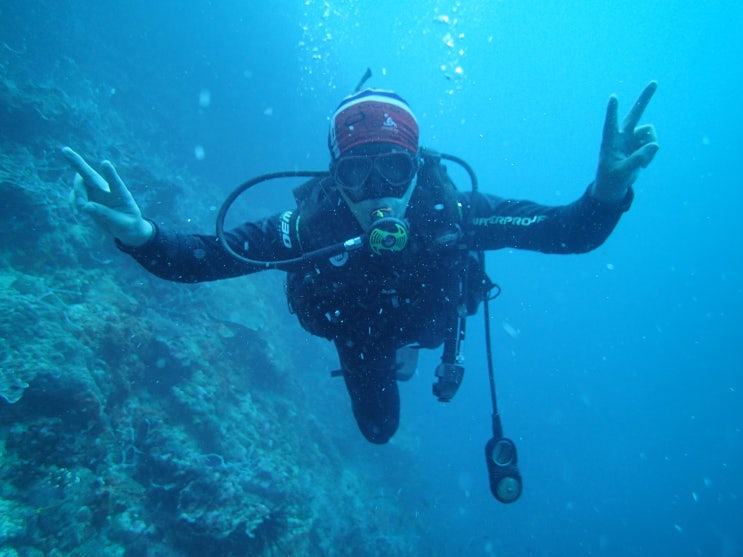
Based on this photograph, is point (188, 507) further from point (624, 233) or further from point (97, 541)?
point (624, 233)

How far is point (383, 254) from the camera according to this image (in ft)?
8.33

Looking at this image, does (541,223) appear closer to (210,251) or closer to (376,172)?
(376,172)

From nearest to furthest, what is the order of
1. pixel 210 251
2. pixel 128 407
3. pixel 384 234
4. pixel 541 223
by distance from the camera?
pixel 384 234, pixel 210 251, pixel 541 223, pixel 128 407

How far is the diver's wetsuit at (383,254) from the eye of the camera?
272 centimetres

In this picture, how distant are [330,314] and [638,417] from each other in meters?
78.8

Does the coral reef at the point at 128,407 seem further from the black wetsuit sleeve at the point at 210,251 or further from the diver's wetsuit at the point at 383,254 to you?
the diver's wetsuit at the point at 383,254

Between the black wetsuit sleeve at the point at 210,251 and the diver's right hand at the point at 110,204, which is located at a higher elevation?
the diver's right hand at the point at 110,204

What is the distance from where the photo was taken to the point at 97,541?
5074 mm

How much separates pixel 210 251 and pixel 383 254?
3.99 ft

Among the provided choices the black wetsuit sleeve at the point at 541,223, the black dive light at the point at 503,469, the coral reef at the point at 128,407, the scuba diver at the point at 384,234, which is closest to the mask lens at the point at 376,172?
the scuba diver at the point at 384,234

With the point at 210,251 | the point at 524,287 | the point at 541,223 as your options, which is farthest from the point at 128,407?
the point at 524,287

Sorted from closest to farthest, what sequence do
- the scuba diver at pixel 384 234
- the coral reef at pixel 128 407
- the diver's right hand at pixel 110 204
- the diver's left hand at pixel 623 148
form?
the diver's right hand at pixel 110 204 → the diver's left hand at pixel 623 148 → the scuba diver at pixel 384 234 → the coral reef at pixel 128 407

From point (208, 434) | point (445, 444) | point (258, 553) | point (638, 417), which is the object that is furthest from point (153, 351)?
point (638, 417)

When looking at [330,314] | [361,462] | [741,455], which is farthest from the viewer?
[741,455]
